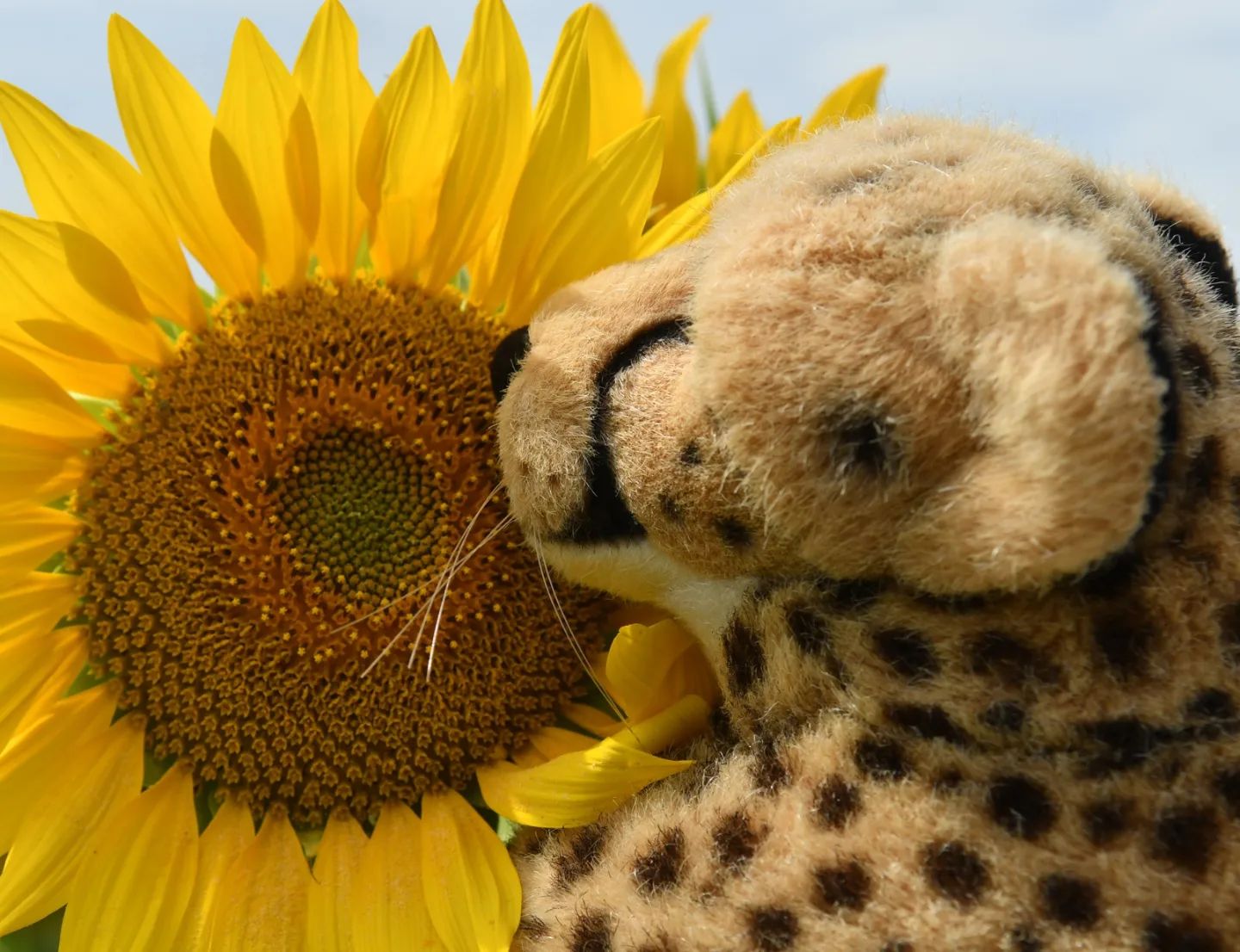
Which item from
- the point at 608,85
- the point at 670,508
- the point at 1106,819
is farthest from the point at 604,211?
the point at 1106,819

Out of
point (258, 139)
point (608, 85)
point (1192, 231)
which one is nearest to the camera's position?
point (1192, 231)

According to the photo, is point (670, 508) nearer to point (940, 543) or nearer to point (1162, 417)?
point (940, 543)

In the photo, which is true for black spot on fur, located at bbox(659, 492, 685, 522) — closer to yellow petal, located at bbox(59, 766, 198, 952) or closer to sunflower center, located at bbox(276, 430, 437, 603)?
sunflower center, located at bbox(276, 430, 437, 603)

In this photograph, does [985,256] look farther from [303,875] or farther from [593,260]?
[303,875]

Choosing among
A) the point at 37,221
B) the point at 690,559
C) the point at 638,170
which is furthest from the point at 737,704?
the point at 37,221

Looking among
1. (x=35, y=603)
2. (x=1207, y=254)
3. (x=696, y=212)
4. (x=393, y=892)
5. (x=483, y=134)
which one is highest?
(x=483, y=134)

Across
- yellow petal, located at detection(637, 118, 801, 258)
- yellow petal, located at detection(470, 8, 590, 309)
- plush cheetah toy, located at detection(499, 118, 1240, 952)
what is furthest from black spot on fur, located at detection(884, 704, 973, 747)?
yellow petal, located at detection(470, 8, 590, 309)
